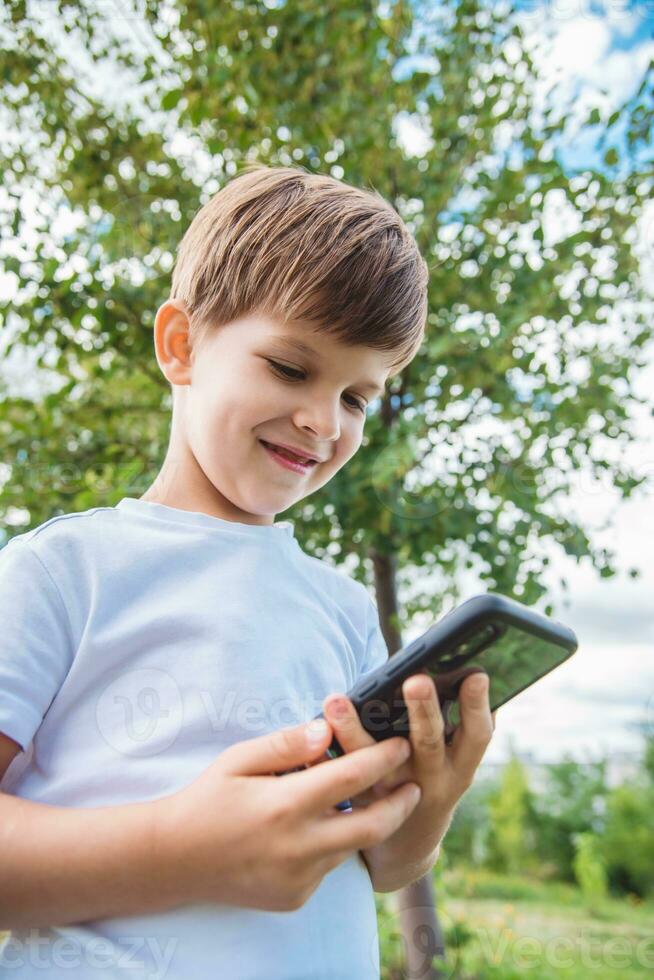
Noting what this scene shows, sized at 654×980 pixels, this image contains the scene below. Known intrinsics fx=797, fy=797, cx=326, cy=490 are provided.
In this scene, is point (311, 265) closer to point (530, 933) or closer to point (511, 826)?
point (530, 933)

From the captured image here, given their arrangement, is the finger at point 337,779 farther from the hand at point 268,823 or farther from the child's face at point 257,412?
the child's face at point 257,412

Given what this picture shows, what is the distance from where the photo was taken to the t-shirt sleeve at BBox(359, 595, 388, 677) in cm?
93

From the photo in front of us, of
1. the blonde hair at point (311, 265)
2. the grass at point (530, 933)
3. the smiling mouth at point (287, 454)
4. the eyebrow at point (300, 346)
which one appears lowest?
the grass at point (530, 933)

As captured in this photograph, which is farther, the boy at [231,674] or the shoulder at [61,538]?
the shoulder at [61,538]

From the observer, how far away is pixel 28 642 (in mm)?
661

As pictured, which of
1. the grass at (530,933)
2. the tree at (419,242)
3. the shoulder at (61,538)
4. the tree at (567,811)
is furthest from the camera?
the tree at (567,811)

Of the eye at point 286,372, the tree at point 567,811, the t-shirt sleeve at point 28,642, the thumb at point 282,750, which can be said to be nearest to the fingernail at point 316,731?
the thumb at point 282,750

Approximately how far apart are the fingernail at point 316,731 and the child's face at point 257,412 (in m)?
0.31

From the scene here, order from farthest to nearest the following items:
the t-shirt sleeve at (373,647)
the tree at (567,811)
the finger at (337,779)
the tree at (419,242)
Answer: the tree at (567,811) < the tree at (419,242) < the t-shirt sleeve at (373,647) < the finger at (337,779)

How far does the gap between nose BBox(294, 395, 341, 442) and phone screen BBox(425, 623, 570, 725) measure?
0.95ft

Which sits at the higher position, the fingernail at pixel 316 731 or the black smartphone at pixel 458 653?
the black smartphone at pixel 458 653

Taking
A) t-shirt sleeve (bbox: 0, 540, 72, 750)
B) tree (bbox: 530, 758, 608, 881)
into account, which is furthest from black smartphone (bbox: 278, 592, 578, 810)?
tree (bbox: 530, 758, 608, 881)

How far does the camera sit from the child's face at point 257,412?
2.59 feet

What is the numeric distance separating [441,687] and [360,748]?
8cm
